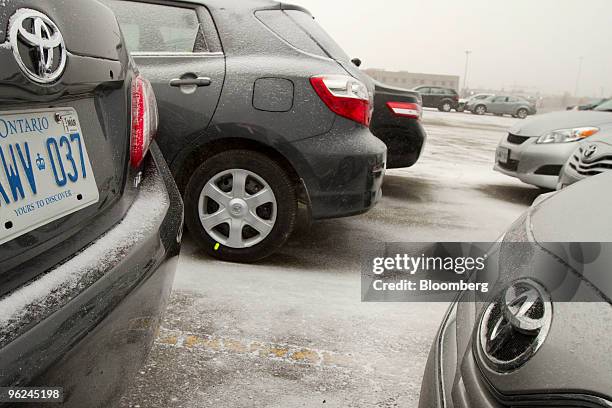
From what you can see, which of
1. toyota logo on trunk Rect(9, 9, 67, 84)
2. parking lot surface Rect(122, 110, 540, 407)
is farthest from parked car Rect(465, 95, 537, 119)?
toyota logo on trunk Rect(9, 9, 67, 84)

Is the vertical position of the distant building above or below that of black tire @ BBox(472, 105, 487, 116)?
below

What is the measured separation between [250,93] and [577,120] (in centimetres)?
429

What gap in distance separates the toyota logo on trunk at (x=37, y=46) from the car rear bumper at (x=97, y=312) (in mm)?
401

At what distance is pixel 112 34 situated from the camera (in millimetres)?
1509

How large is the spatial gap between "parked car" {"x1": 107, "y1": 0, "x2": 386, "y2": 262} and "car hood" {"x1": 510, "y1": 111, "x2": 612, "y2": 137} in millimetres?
3463

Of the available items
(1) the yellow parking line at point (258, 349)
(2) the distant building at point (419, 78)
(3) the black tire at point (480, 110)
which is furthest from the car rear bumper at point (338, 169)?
(2) the distant building at point (419, 78)

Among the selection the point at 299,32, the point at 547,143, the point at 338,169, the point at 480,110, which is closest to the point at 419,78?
the point at 480,110

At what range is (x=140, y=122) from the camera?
1.71 m

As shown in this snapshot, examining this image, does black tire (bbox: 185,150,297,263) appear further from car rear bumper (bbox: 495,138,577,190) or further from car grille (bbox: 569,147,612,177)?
car rear bumper (bbox: 495,138,577,190)

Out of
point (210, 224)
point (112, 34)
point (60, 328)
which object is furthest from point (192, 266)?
point (60, 328)

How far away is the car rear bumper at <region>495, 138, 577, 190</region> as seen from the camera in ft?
19.3

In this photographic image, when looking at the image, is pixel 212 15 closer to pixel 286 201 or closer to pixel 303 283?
pixel 286 201

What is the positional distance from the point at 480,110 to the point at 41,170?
3570 cm

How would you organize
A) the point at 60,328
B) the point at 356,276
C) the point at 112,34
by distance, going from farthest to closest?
the point at 356,276 < the point at 112,34 < the point at 60,328
